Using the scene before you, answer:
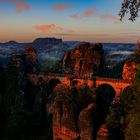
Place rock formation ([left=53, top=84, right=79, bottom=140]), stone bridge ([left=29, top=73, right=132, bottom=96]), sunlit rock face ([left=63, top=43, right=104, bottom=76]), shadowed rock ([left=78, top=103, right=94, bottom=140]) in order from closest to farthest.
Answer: shadowed rock ([left=78, top=103, right=94, bottom=140]) → rock formation ([left=53, top=84, right=79, bottom=140]) → sunlit rock face ([left=63, top=43, right=104, bottom=76]) → stone bridge ([left=29, top=73, right=132, bottom=96])

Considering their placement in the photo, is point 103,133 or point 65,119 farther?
point 65,119

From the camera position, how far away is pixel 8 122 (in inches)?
2045

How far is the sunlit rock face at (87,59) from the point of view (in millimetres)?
73938

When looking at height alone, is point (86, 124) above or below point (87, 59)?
below

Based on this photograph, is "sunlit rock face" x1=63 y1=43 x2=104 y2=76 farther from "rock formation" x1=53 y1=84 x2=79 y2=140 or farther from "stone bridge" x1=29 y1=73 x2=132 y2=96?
"rock formation" x1=53 y1=84 x2=79 y2=140

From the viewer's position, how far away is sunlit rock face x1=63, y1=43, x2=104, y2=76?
243 ft

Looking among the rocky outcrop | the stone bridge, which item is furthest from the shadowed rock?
the stone bridge

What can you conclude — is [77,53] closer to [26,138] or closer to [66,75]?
[66,75]

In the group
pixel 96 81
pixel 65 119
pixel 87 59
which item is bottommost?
pixel 96 81

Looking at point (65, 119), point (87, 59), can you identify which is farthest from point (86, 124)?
point (87, 59)

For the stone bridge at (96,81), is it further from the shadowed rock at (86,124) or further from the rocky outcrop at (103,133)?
the rocky outcrop at (103,133)

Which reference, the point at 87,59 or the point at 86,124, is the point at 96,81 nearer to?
the point at 87,59

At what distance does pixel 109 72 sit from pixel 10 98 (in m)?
45.8

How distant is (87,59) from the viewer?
244ft
